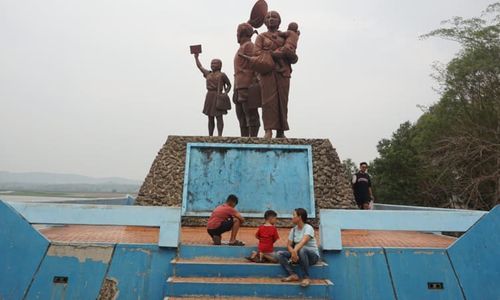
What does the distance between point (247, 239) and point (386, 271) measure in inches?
80.8

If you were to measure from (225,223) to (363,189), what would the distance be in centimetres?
426

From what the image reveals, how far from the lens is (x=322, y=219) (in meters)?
4.55

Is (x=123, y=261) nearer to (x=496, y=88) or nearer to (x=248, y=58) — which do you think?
(x=248, y=58)

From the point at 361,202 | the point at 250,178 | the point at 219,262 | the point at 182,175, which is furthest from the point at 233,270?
the point at 361,202

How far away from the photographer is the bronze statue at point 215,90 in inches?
406

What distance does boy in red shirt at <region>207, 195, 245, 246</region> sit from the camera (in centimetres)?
488

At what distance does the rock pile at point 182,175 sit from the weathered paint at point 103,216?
8.59 ft

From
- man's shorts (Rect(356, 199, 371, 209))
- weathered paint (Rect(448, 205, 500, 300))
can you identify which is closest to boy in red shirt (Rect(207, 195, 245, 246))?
weathered paint (Rect(448, 205, 500, 300))

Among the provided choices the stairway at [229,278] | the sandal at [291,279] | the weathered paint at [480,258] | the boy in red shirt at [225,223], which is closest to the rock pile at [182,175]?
the boy in red shirt at [225,223]

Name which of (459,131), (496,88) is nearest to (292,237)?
(459,131)

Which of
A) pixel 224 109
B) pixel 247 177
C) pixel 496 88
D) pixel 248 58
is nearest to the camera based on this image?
pixel 247 177

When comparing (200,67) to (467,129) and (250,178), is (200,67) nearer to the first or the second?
(250,178)

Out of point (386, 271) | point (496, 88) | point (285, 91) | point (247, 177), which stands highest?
point (496, 88)

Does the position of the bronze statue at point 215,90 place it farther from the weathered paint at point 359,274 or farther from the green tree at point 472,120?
the green tree at point 472,120
